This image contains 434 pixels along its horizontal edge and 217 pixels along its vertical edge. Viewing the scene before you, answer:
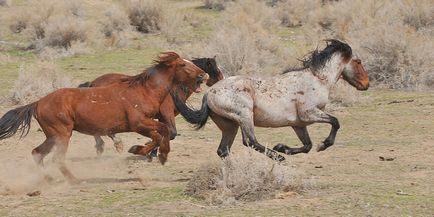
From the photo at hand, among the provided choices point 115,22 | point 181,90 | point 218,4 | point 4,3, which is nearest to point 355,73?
point 181,90

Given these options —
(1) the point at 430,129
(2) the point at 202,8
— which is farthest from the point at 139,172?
(2) the point at 202,8

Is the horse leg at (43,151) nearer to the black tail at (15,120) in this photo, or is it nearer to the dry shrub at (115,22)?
the black tail at (15,120)

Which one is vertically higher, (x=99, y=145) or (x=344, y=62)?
(x=344, y=62)

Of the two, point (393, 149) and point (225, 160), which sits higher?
point (225, 160)

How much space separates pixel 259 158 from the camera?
8.63m

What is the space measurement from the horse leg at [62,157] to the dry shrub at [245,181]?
1.62 metres

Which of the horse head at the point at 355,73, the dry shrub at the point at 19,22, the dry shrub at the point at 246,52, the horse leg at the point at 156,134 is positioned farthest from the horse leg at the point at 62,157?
the dry shrub at the point at 19,22

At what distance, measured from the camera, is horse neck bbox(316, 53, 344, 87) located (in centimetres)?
1001

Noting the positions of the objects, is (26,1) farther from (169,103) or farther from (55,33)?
(169,103)

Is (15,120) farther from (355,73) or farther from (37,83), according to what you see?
(37,83)

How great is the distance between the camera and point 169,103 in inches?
430

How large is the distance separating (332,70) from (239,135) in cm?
371

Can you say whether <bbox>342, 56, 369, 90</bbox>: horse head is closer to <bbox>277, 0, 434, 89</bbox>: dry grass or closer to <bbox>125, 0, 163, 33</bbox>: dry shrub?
<bbox>277, 0, 434, 89</bbox>: dry grass

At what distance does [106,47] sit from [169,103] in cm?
1448
